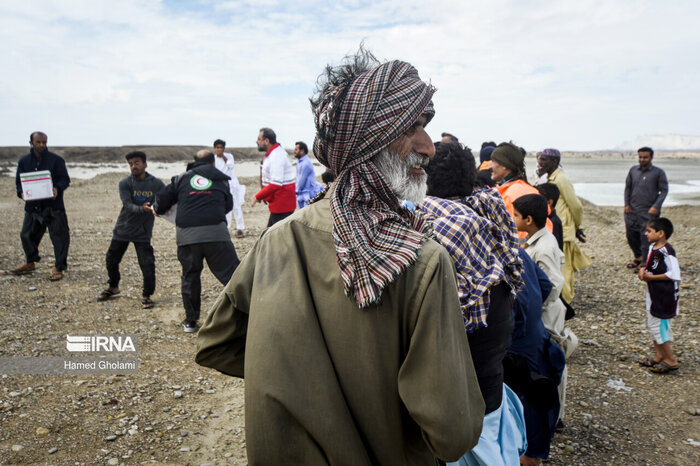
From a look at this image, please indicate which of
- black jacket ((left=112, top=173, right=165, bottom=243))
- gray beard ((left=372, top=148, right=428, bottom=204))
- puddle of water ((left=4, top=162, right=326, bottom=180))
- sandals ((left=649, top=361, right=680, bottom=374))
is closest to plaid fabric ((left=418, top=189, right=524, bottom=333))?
gray beard ((left=372, top=148, right=428, bottom=204))

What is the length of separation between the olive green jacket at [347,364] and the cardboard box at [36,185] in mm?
7251

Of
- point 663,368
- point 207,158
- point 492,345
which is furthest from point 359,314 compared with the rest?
point 207,158

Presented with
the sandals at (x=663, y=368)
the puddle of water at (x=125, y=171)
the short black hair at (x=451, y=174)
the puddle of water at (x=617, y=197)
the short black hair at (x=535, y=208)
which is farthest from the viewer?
the puddle of water at (x=125, y=171)

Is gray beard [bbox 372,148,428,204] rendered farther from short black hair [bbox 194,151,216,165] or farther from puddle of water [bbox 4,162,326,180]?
puddle of water [bbox 4,162,326,180]

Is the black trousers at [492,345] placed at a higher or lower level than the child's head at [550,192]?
lower

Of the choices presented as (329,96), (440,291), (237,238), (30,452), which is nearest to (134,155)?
(30,452)

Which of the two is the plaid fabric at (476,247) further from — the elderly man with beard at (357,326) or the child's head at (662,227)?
the child's head at (662,227)

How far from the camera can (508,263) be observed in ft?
6.55

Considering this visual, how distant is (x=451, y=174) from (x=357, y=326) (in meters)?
1.45

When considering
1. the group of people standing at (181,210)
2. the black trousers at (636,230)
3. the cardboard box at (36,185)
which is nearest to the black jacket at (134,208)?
the group of people standing at (181,210)

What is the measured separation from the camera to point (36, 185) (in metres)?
7.09

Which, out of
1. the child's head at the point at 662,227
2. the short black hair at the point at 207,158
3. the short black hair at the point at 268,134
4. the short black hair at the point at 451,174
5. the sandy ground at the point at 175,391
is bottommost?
the sandy ground at the point at 175,391

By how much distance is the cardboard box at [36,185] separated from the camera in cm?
707

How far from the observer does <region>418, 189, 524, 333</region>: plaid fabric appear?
1.83 m
